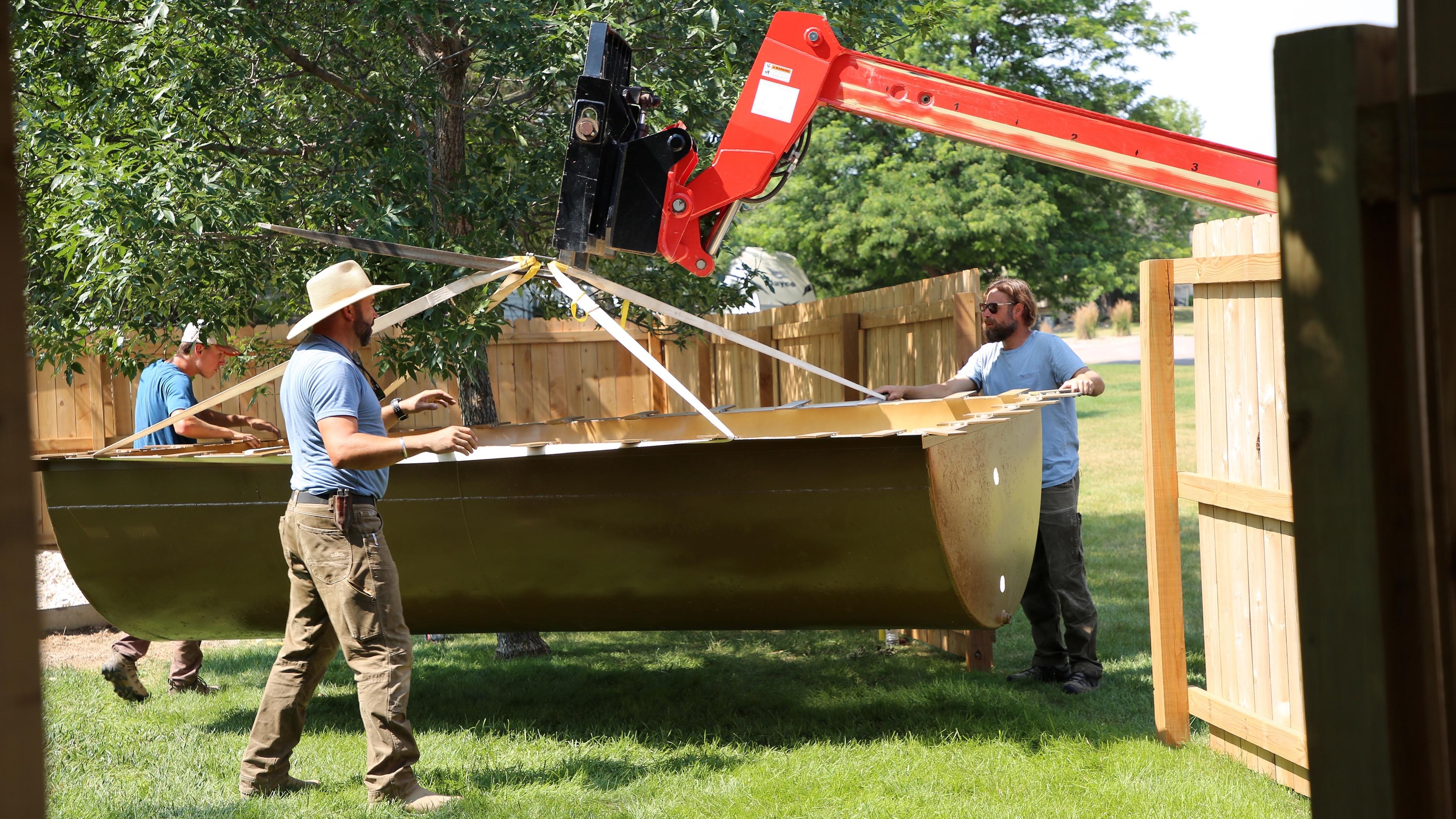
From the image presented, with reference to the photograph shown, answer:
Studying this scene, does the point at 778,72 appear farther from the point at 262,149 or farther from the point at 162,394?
the point at 162,394

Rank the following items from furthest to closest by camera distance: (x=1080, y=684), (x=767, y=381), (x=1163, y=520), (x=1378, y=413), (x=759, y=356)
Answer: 1. (x=759, y=356)
2. (x=767, y=381)
3. (x=1080, y=684)
4. (x=1163, y=520)
5. (x=1378, y=413)

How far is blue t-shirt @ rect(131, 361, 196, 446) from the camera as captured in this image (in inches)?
225

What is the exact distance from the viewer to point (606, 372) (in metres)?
9.48

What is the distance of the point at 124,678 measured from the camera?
544 centimetres

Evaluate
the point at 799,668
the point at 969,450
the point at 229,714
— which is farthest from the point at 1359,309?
the point at 229,714

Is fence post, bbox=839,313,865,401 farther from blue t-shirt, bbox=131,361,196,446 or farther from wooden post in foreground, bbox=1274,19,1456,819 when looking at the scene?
wooden post in foreground, bbox=1274,19,1456,819

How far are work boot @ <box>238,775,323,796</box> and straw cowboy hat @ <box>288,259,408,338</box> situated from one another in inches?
61.5

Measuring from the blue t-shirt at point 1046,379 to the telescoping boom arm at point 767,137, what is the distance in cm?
119

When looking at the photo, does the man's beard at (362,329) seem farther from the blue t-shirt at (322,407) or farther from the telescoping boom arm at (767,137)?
the telescoping boom arm at (767,137)

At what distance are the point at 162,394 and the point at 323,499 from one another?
245cm

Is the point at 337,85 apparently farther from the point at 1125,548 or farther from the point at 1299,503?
the point at 1125,548

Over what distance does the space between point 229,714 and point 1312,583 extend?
199 inches

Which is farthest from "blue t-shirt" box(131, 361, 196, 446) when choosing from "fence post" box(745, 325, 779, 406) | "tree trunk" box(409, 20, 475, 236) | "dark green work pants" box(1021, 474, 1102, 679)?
"dark green work pants" box(1021, 474, 1102, 679)

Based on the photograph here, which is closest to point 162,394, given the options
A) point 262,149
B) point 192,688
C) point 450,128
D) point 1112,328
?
point 262,149
